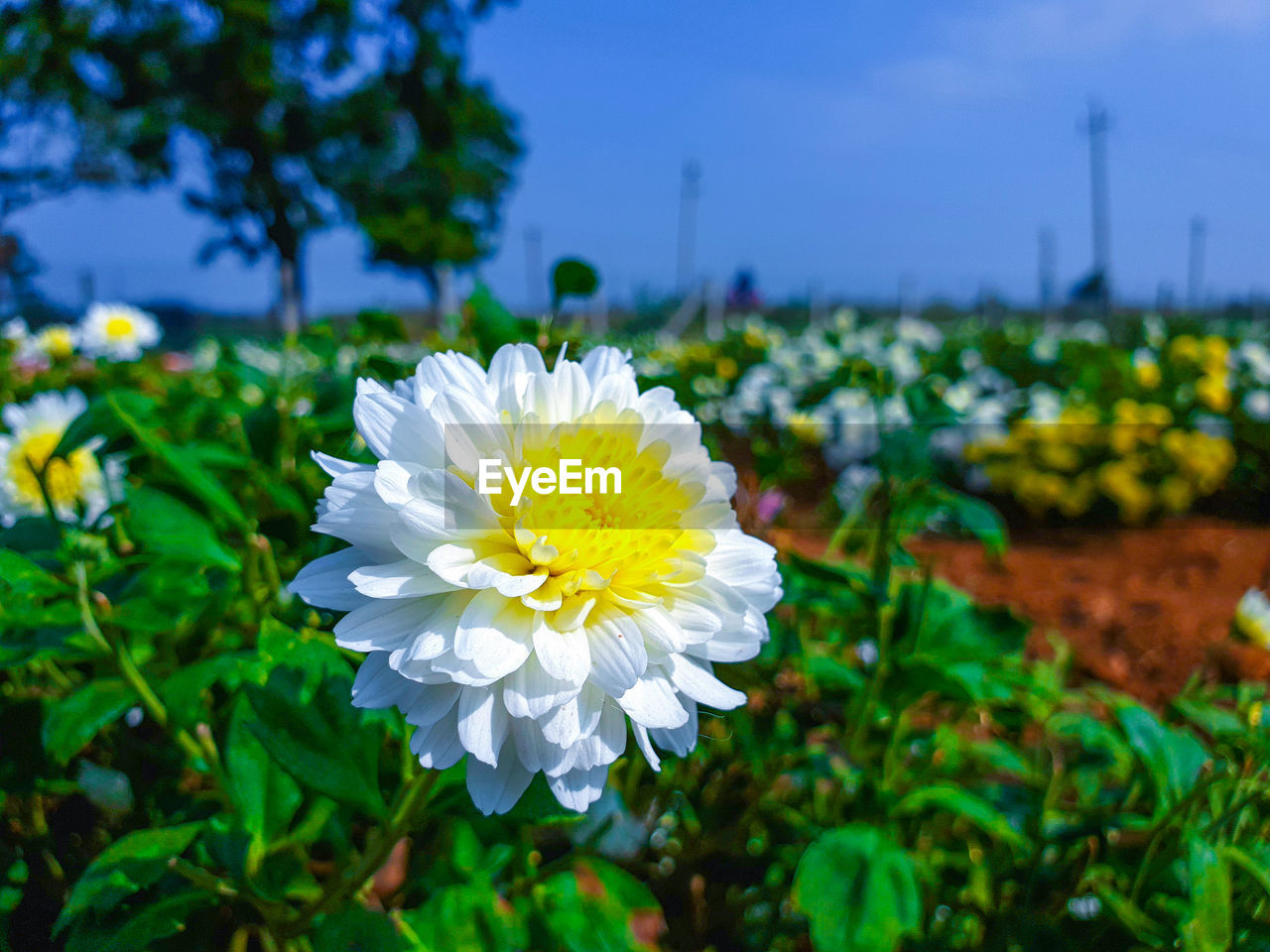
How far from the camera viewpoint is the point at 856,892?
819 mm

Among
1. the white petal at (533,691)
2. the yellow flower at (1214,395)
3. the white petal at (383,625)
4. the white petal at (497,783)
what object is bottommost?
the white petal at (497,783)

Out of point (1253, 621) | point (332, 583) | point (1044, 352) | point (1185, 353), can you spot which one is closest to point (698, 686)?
point (332, 583)

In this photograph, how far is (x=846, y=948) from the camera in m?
0.77

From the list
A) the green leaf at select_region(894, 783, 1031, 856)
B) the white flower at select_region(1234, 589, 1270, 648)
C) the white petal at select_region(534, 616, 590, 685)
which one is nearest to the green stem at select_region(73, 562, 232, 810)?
the white petal at select_region(534, 616, 590, 685)

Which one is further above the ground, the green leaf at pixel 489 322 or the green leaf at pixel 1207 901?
the green leaf at pixel 489 322

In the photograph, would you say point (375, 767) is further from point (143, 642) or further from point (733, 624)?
point (143, 642)

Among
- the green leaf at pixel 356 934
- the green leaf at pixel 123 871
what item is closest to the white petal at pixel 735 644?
the green leaf at pixel 356 934

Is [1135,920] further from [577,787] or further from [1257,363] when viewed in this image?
[1257,363]

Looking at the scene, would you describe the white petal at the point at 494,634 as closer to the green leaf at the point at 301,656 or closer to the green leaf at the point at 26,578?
the green leaf at the point at 301,656

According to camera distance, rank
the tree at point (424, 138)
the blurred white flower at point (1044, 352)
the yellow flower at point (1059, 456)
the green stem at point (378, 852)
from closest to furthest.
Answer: the green stem at point (378, 852)
the yellow flower at point (1059, 456)
the blurred white flower at point (1044, 352)
the tree at point (424, 138)

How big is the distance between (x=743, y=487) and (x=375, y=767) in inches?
20.4

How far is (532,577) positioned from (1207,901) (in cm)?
70

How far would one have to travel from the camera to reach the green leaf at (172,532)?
0.77 m

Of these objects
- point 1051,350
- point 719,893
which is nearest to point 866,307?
point 1051,350
